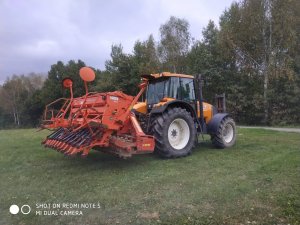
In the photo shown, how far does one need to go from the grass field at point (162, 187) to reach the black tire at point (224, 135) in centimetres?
81

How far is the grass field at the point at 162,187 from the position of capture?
447 centimetres

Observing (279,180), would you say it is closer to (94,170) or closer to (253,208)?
(253,208)

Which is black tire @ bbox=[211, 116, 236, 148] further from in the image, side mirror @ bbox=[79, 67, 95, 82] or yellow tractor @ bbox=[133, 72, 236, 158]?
side mirror @ bbox=[79, 67, 95, 82]

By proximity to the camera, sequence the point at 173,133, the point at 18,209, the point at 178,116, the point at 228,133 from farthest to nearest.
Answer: the point at 228,133 → the point at 173,133 → the point at 178,116 → the point at 18,209

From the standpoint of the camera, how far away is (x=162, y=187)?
567 centimetres

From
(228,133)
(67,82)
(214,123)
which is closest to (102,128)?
(67,82)

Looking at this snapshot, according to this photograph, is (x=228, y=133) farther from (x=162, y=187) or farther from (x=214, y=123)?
(x=162, y=187)

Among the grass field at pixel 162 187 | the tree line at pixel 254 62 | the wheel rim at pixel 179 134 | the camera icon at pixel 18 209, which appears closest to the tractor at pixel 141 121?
the wheel rim at pixel 179 134

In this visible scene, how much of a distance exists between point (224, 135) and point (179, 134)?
2122mm

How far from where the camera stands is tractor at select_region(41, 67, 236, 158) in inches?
265

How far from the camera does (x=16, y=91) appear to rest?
143 feet

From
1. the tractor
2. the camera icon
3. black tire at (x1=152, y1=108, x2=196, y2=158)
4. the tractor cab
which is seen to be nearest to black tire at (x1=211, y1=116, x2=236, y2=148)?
the tractor

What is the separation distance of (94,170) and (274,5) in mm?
17240

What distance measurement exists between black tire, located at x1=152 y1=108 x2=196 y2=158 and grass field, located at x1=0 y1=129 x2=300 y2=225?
11.2 inches
